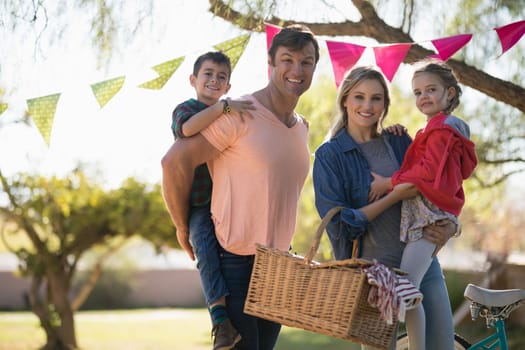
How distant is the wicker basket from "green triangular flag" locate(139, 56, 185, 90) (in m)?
1.46

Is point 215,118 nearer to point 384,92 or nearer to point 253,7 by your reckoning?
point 384,92

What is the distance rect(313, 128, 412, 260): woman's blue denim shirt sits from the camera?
2.44 meters

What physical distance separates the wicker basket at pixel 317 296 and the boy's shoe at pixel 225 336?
5.5 inches

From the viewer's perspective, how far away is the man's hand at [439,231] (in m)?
2.45

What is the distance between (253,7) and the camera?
3707mm

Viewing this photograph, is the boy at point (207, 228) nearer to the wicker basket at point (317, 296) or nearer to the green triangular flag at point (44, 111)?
the wicker basket at point (317, 296)

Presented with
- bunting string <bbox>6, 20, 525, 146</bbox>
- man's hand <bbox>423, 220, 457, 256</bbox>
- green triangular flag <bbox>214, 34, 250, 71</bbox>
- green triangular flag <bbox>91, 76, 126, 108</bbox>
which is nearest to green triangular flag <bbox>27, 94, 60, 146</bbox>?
bunting string <bbox>6, 20, 525, 146</bbox>

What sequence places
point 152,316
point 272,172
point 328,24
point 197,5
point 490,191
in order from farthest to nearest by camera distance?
point 152,316
point 490,191
point 328,24
point 197,5
point 272,172

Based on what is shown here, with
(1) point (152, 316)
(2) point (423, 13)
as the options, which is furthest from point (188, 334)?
(2) point (423, 13)

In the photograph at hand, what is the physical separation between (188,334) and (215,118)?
36.5 feet

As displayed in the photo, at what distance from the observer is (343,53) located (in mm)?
3666

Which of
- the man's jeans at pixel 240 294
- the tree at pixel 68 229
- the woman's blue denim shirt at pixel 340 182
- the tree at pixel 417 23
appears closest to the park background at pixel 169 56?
the tree at pixel 417 23

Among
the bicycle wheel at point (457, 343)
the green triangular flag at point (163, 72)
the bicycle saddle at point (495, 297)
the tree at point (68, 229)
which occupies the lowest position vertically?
the tree at point (68, 229)

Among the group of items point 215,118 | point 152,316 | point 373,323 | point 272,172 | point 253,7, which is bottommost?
point 152,316
